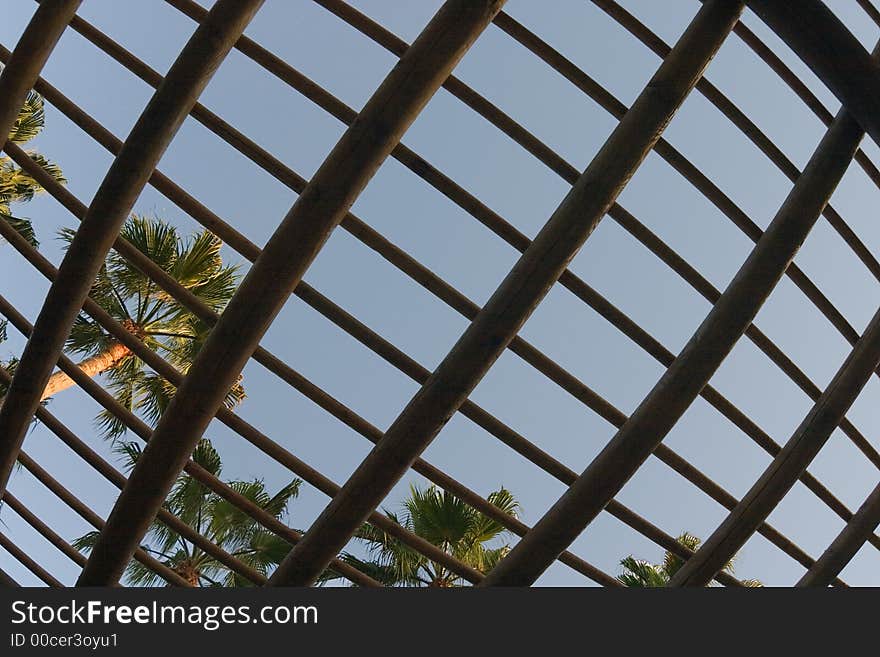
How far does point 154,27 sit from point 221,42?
303 cm

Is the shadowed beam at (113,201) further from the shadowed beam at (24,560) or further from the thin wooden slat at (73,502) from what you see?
the shadowed beam at (24,560)

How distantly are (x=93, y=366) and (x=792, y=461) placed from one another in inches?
326

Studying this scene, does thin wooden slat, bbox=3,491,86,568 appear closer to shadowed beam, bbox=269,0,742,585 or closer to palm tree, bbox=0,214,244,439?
palm tree, bbox=0,214,244,439

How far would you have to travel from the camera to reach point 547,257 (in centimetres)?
601

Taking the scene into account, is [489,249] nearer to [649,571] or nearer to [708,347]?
[708,347]

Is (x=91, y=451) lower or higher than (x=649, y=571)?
higher

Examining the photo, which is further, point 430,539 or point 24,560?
point 430,539

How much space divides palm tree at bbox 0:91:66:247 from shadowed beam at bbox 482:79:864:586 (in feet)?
29.3

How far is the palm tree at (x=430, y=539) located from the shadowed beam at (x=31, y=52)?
604 cm

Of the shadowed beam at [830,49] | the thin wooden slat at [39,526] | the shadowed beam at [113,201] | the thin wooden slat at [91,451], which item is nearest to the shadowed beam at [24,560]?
the thin wooden slat at [39,526]

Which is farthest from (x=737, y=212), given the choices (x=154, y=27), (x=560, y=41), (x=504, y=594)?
(x=154, y=27)

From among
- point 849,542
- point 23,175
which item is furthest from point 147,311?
point 849,542

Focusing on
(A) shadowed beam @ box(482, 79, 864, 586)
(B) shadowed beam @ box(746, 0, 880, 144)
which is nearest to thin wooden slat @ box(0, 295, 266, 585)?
(A) shadowed beam @ box(482, 79, 864, 586)

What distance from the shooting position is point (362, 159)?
5.65 m
